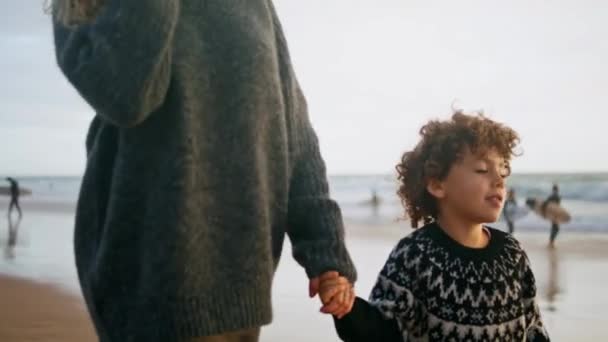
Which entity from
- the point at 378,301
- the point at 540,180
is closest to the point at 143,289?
the point at 378,301

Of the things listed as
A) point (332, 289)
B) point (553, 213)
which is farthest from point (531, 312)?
point (553, 213)

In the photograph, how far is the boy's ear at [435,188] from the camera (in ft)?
7.85

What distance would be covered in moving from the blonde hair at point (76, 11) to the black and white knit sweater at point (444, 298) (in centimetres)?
108

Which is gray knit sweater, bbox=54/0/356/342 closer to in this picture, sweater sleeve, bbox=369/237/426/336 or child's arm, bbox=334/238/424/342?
child's arm, bbox=334/238/424/342

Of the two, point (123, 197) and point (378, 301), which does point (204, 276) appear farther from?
point (378, 301)

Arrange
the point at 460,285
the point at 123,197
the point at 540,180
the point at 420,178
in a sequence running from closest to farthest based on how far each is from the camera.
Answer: the point at 123,197
the point at 460,285
the point at 420,178
the point at 540,180

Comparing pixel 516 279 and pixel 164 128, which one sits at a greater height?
pixel 164 128

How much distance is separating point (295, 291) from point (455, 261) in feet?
15.1

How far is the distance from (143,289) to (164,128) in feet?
1.07

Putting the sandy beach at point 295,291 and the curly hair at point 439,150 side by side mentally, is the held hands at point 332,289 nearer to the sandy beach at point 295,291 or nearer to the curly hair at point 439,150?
the curly hair at point 439,150

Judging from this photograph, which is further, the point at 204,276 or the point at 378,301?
the point at 378,301

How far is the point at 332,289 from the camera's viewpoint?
5.63 ft

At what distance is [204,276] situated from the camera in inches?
58.2

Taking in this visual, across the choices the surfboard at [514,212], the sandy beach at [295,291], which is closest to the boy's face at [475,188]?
the sandy beach at [295,291]
